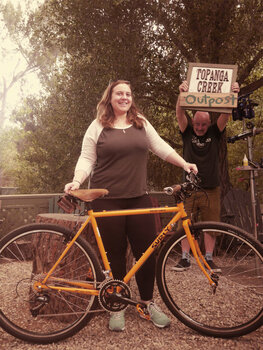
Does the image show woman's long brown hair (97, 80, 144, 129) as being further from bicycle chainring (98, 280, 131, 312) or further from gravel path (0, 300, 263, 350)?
gravel path (0, 300, 263, 350)

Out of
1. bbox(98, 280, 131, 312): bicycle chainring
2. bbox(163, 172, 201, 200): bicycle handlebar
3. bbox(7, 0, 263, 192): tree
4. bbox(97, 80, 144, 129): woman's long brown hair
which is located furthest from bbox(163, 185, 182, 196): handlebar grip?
bbox(7, 0, 263, 192): tree

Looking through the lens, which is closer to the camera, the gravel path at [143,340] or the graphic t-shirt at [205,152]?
the gravel path at [143,340]

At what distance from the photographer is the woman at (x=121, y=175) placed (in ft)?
9.71

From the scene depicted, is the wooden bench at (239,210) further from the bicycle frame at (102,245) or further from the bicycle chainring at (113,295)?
the bicycle chainring at (113,295)

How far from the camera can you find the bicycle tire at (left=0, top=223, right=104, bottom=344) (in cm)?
278

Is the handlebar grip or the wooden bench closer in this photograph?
the handlebar grip

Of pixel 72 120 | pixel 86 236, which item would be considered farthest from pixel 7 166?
pixel 86 236

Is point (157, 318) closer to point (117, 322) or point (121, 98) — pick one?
point (117, 322)

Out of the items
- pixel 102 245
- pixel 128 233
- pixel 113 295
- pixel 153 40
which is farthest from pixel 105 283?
pixel 153 40

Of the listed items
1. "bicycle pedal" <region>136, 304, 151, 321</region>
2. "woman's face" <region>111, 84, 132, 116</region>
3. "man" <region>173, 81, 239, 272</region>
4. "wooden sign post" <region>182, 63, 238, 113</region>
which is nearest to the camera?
"bicycle pedal" <region>136, 304, 151, 321</region>

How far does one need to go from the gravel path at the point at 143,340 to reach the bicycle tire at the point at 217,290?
90 mm

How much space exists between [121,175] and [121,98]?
681 mm

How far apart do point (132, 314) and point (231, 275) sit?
104cm

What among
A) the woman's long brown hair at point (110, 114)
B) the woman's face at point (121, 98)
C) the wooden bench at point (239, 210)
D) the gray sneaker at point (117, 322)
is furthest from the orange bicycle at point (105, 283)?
the wooden bench at point (239, 210)
